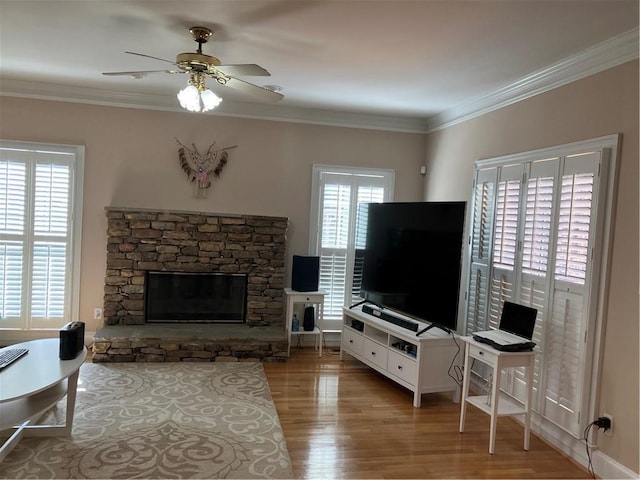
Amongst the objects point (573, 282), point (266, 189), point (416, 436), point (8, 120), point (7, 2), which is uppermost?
point (7, 2)

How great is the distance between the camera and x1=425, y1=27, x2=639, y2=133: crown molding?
2.85 m

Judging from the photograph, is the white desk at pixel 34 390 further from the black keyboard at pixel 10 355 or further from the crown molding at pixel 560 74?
the crown molding at pixel 560 74

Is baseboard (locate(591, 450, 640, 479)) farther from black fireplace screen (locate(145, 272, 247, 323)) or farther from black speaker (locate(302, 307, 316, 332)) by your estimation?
black fireplace screen (locate(145, 272, 247, 323))

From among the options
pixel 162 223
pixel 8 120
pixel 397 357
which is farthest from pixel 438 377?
pixel 8 120

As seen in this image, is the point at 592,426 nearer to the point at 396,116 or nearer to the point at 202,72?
the point at 202,72

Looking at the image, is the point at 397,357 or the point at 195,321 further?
the point at 195,321

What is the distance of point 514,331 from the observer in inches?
134

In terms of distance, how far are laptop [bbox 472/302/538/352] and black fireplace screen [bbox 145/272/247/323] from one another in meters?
2.78

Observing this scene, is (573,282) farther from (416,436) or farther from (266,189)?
(266,189)

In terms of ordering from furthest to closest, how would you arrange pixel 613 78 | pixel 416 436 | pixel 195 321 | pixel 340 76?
pixel 195 321
pixel 340 76
pixel 416 436
pixel 613 78

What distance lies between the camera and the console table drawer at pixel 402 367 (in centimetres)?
395

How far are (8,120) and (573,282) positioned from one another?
533cm

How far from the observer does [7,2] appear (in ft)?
9.14

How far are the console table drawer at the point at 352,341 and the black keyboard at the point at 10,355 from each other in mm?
2868
